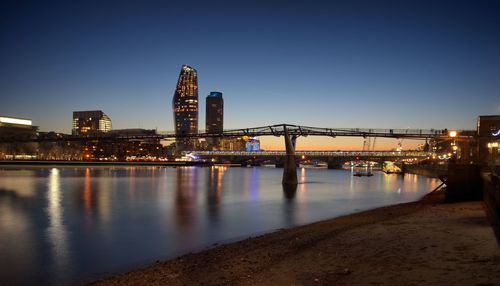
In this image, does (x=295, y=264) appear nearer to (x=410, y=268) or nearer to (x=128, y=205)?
(x=410, y=268)

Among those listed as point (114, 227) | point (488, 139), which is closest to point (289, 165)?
point (488, 139)

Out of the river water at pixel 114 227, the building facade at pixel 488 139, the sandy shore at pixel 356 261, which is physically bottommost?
the river water at pixel 114 227

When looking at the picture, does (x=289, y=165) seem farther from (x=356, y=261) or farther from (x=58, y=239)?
(x=356, y=261)

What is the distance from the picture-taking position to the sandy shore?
13.0 m

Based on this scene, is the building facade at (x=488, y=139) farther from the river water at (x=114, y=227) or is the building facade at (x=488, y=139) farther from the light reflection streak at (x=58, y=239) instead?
the light reflection streak at (x=58, y=239)

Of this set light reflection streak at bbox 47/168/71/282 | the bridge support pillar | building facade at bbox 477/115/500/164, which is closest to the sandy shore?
light reflection streak at bbox 47/168/71/282

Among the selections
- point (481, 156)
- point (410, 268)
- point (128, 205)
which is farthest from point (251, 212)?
point (481, 156)

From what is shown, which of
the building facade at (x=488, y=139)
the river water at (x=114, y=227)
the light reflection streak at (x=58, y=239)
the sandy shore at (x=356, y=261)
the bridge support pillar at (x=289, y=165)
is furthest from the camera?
the bridge support pillar at (x=289, y=165)

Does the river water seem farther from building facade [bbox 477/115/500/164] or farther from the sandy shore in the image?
building facade [bbox 477/115/500/164]

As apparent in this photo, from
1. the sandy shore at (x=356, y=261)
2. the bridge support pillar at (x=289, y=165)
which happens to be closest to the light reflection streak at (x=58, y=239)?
the sandy shore at (x=356, y=261)

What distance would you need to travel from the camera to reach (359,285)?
12.5 m

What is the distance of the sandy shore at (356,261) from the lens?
13.0m

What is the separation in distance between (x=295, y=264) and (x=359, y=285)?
399 cm

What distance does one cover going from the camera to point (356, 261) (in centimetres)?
1565
